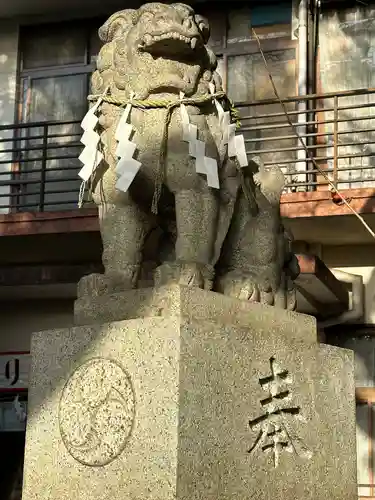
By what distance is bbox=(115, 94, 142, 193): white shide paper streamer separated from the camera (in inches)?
165

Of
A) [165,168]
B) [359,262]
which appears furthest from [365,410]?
[165,168]

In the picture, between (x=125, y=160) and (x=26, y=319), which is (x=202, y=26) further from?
(x=26, y=319)

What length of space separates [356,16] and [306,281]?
4356mm

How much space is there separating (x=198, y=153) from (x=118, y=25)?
0.83 metres

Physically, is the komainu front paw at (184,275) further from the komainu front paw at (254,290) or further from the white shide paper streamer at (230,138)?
the white shide paper streamer at (230,138)

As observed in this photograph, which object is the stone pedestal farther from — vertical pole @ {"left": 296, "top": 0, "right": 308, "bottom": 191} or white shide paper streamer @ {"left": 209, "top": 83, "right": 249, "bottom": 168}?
vertical pole @ {"left": 296, "top": 0, "right": 308, "bottom": 191}

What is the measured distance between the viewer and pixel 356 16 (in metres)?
11.6

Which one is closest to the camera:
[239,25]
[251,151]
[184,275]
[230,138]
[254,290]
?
[184,275]

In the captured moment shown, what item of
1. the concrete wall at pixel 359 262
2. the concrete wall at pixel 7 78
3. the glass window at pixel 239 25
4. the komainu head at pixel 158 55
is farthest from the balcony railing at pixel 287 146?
the komainu head at pixel 158 55

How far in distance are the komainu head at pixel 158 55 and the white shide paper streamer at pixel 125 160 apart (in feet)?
0.71

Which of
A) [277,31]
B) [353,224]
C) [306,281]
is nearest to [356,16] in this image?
[277,31]

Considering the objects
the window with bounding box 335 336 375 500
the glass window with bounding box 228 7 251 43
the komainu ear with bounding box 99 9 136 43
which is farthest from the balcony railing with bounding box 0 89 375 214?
the komainu ear with bounding box 99 9 136 43

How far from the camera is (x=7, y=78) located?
1255 centimetres

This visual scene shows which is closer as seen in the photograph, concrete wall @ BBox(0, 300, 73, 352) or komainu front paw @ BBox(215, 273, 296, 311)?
komainu front paw @ BBox(215, 273, 296, 311)
